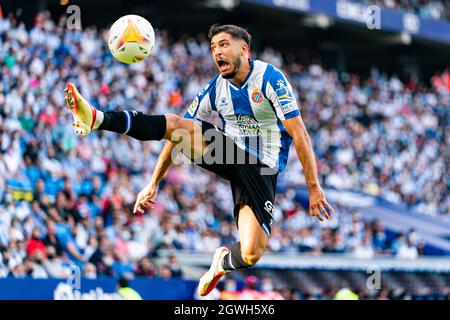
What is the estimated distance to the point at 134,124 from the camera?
8.20 metres

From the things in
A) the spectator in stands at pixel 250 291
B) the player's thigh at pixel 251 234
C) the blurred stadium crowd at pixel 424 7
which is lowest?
the spectator in stands at pixel 250 291

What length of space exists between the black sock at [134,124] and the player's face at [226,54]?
109 cm

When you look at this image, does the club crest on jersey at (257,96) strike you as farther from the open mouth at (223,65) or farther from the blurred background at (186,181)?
the blurred background at (186,181)

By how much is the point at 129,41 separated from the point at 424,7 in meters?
29.1

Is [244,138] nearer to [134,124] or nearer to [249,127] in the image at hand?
[249,127]

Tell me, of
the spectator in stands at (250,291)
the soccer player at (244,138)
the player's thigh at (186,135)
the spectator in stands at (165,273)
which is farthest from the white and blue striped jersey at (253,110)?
the spectator in stands at (165,273)

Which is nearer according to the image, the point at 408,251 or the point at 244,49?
the point at 244,49

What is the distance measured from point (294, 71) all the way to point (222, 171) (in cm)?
2027

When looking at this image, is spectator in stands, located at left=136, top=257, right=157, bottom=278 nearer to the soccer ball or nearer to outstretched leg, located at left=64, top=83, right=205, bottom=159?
outstretched leg, located at left=64, top=83, right=205, bottom=159

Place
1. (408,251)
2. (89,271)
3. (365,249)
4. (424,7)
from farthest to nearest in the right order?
(424,7) < (408,251) < (365,249) < (89,271)

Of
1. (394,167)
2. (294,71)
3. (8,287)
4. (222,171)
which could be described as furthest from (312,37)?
(222,171)

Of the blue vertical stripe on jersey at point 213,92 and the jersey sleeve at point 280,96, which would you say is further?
the blue vertical stripe on jersey at point 213,92

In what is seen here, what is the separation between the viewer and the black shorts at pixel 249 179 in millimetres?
9180

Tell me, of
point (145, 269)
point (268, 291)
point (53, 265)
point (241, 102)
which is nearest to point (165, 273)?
point (145, 269)
